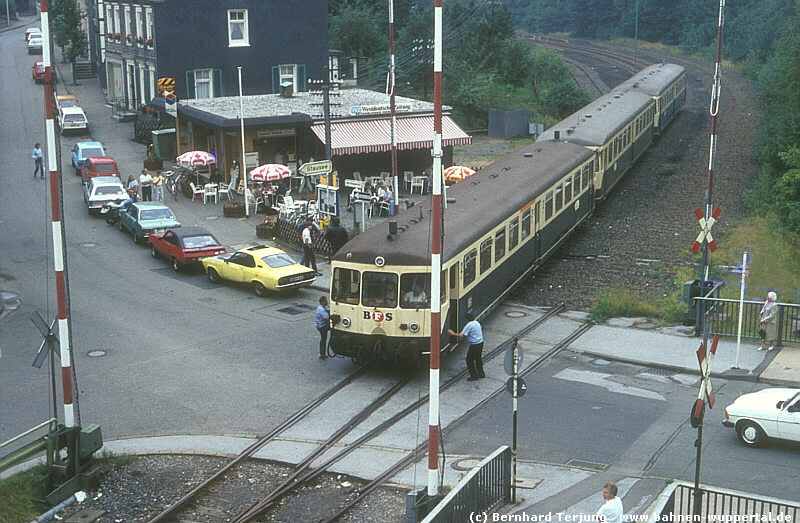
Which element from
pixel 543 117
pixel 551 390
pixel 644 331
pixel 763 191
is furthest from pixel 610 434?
pixel 543 117

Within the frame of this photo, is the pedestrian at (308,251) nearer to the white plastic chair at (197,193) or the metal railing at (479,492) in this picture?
the white plastic chair at (197,193)

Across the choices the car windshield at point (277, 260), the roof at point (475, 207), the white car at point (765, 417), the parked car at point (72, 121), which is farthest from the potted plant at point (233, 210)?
the white car at point (765, 417)

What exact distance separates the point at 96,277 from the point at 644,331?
1615 centimetres

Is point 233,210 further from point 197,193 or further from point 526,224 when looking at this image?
point 526,224

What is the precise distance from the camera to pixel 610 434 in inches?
698

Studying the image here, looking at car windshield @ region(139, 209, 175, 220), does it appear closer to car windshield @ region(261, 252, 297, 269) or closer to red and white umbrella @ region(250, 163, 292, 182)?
red and white umbrella @ region(250, 163, 292, 182)

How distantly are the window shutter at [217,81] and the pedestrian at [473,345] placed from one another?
33.1 meters

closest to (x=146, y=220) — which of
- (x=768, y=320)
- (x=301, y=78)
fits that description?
(x=768, y=320)

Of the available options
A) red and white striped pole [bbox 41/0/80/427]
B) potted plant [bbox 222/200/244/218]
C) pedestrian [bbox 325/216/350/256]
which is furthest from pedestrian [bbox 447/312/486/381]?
potted plant [bbox 222/200/244/218]

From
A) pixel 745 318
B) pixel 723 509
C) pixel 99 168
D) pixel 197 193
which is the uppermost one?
pixel 99 168

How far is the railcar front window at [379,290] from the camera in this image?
19953 mm

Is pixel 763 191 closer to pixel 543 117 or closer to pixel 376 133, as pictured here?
pixel 376 133

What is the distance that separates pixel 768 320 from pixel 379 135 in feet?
77.6

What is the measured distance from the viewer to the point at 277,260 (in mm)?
28094
